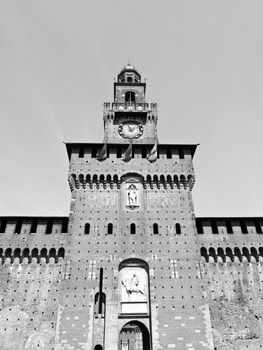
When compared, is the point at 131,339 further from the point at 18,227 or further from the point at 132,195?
the point at 18,227

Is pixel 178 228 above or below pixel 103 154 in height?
below

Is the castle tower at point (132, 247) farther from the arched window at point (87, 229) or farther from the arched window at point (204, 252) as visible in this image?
the arched window at point (204, 252)

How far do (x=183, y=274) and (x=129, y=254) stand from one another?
3649 millimetres

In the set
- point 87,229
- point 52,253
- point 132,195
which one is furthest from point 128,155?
point 52,253

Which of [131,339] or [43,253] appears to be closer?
[43,253]

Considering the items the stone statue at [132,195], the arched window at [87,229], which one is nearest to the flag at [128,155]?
the stone statue at [132,195]

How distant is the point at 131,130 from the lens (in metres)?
26.4

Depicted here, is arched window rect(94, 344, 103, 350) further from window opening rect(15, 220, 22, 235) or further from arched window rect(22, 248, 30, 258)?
window opening rect(15, 220, 22, 235)

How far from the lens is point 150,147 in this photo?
24594 mm

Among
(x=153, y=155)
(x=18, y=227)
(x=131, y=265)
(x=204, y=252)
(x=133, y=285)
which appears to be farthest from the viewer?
(x=153, y=155)

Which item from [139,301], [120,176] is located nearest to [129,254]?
[139,301]

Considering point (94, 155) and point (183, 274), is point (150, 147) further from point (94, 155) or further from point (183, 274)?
point (183, 274)

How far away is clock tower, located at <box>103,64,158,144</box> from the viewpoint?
2589 centimetres

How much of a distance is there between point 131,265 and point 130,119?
42.0ft
